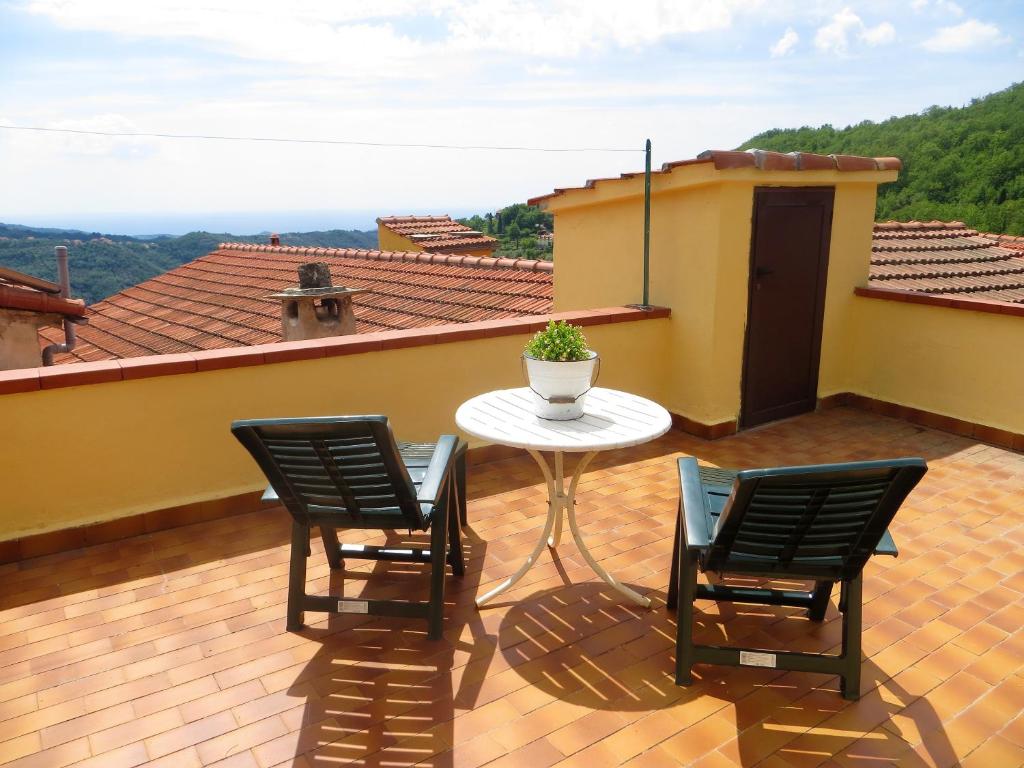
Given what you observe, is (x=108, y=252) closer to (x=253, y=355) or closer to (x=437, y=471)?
(x=253, y=355)

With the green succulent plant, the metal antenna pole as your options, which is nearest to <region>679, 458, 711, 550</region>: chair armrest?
the green succulent plant

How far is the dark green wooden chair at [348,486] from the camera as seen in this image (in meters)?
2.42

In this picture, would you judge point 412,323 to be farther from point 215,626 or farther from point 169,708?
point 169,708

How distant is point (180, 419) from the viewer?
12.3ft

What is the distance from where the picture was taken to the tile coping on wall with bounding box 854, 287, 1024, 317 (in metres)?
5.02

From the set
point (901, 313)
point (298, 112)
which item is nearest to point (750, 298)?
point (901, 313)

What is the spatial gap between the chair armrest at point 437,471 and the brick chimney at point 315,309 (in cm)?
558

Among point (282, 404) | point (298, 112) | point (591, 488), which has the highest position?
point (298, 112)

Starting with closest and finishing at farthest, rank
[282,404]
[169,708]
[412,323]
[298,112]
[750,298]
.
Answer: [169,708]
[282,404]
[750,298]
[412,323]
[298,112]

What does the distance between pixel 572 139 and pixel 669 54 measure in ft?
8.36

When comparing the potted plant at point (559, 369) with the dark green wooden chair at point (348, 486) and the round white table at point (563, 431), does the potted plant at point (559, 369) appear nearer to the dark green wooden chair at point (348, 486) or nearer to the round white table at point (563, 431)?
the round white table at point (563, 431)

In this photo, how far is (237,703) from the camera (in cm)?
237

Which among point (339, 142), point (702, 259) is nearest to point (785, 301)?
point (702, 259)


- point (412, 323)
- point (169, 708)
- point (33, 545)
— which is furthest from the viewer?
point (412, 323)
